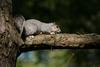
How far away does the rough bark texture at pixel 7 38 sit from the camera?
8.68 feet

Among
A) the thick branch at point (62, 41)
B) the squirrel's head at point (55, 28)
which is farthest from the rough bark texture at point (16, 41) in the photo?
the squirrel's head at point (55, 28)

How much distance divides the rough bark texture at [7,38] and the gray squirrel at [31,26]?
7cm

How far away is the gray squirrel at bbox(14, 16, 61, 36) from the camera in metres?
3.00

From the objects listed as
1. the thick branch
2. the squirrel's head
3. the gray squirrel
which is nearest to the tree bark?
the thick branch

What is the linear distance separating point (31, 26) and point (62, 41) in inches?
21.3

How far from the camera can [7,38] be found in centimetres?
271

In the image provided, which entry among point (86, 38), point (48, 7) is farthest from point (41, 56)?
point (86, 38)

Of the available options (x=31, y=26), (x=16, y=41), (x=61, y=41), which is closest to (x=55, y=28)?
(x=31, y=26)

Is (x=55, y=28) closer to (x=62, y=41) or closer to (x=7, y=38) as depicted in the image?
(x=62, y=41)

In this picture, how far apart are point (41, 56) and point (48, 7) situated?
0.91m

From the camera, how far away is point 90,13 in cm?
862

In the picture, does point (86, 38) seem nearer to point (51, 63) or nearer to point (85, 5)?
point (51, 63)

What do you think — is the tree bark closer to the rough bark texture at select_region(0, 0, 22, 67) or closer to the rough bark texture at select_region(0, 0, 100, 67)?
the rough bark texture at select_region(0, 0, 100, 67)

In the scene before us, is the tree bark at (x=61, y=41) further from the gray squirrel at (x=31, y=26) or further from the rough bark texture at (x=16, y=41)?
the gray squirrel at (x=31, y=26)
